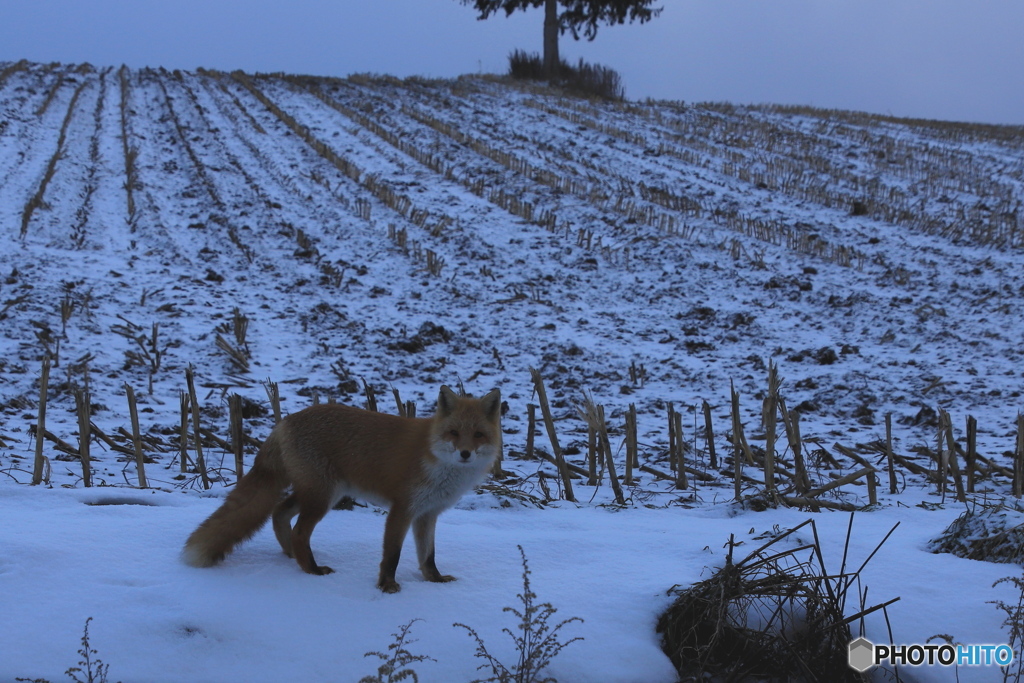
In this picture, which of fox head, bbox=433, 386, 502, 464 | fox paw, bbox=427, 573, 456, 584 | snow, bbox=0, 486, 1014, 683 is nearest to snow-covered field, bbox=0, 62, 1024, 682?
snow, bbox=0, 486, 1014, 683

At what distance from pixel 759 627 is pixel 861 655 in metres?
0.42

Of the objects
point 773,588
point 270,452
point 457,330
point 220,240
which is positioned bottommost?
point 773,588

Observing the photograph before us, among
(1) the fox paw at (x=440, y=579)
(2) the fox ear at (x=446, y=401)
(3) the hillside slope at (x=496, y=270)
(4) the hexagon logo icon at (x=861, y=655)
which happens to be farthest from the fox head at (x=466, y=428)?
(3) the hillside slope at (x=496, y=270)

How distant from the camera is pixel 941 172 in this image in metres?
20.5

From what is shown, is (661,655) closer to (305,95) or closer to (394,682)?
(394,682)

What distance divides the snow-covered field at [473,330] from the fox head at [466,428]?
641 mm

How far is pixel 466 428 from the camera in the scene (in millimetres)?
3500

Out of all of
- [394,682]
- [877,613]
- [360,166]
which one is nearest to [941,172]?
[360,166]

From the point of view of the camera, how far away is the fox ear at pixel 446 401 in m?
3.58

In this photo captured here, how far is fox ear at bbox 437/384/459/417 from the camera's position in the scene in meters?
3.58

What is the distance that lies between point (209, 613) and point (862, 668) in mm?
2753

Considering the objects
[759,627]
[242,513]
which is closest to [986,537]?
[759,627]

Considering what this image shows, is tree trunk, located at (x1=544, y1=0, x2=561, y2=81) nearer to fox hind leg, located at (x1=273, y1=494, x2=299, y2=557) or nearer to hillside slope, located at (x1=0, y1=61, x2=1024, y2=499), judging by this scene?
hillside slope, located at (x1=0, y1=61, x2=1024, y2=499)

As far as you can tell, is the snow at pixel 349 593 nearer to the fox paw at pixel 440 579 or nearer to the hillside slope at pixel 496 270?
the fox paw at pixel 440 579
